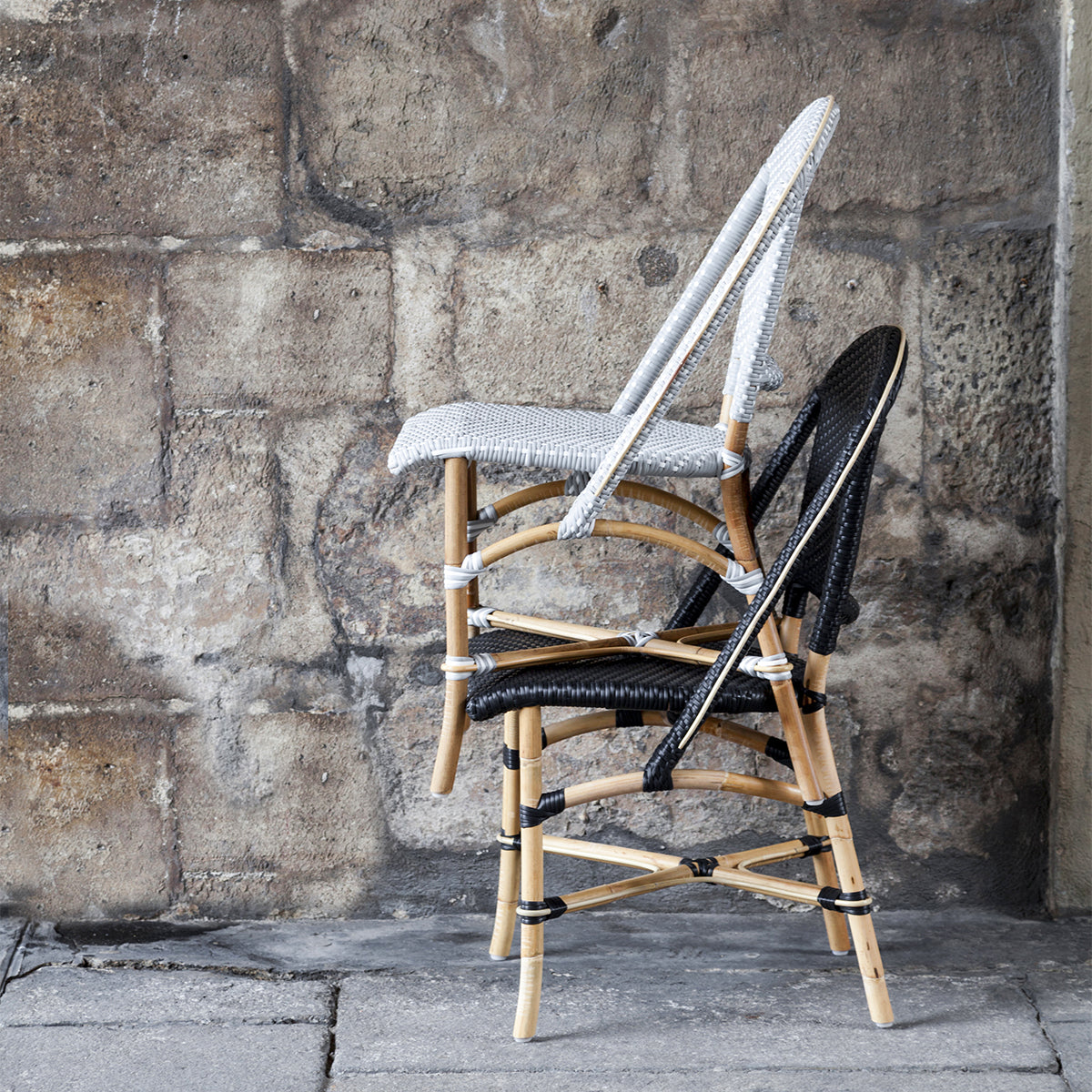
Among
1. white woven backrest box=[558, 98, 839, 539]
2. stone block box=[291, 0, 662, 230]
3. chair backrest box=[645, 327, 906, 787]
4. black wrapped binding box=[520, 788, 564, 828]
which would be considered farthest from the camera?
stone block box=[291, 0, 662, 230]

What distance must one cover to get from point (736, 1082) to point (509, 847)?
49 centimetres

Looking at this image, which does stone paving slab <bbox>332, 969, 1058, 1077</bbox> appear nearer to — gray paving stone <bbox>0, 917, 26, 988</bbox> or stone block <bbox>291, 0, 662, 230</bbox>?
gray paving stone <bbox>0, 917, 26, 988</bbox>

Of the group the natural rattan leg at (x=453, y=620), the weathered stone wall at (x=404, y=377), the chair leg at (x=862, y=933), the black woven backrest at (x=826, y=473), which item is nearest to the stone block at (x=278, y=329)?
the weathered stone wall at (x=404, y=377)

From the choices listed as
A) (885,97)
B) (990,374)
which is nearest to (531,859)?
(990,374)

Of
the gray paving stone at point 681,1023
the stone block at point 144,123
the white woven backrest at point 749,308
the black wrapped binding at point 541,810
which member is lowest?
the gray paving stone at point 681,1023

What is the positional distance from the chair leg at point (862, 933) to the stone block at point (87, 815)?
125 centimetres

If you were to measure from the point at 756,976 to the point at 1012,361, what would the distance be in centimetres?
121

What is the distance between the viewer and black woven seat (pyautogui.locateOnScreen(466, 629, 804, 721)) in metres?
1.53

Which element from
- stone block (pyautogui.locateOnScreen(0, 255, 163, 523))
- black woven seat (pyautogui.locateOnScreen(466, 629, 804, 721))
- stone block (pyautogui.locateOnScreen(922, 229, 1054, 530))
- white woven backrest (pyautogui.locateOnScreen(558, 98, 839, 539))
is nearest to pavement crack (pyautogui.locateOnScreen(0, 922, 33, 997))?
stone block (pyautogui.locateOnScreen(0, 255, 163, 523))

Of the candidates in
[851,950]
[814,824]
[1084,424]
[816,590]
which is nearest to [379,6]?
[816,590]

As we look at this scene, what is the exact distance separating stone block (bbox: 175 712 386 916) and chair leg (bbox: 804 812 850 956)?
83cm

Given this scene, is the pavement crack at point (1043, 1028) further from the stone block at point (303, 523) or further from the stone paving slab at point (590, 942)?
the stone block at point (303, 523)

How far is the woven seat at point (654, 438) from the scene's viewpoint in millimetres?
1423

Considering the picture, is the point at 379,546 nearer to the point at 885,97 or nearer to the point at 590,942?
the point at 590,942
